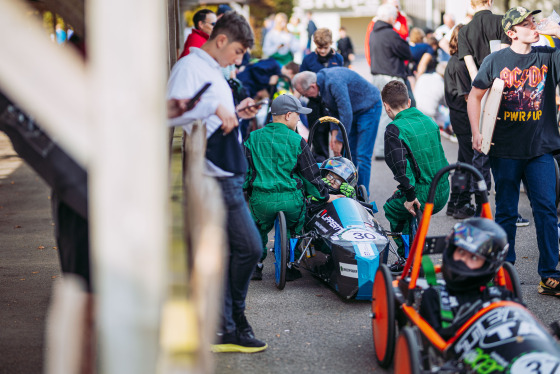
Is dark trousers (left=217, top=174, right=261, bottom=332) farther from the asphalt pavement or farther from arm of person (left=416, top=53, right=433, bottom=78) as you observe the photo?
arm of person (left=416, top=53, right=433, bottom=78)

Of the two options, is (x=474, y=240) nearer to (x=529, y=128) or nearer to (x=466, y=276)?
(x=466, y=276)

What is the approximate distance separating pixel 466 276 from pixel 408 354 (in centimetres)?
60

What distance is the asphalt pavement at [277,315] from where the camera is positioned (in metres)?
4.28

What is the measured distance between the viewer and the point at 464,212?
783 centimetres

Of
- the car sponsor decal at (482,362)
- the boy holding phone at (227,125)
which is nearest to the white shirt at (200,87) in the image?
the boy holding phone at (227,125)

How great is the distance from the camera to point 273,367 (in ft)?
13.8

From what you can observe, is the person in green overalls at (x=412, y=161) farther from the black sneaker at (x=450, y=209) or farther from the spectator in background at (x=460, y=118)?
the black sneaker at (x=450, y=209)

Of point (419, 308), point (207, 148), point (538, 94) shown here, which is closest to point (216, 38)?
point (207, 148)

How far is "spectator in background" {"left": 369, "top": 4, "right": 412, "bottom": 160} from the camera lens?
33.2ft

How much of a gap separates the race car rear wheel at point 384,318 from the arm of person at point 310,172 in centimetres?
158

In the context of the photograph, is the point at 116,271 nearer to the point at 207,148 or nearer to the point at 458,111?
the point at 207,148

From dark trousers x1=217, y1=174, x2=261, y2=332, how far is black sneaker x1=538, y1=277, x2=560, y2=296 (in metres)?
2.31

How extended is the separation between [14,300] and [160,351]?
3499mm

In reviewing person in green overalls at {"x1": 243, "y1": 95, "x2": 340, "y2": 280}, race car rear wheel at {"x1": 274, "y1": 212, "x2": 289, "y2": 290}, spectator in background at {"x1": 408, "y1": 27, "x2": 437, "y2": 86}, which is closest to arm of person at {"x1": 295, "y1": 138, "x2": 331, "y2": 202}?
person in green overalls at {"x1": 243, "y1": 95, "x2": 340, "y2": 280}
